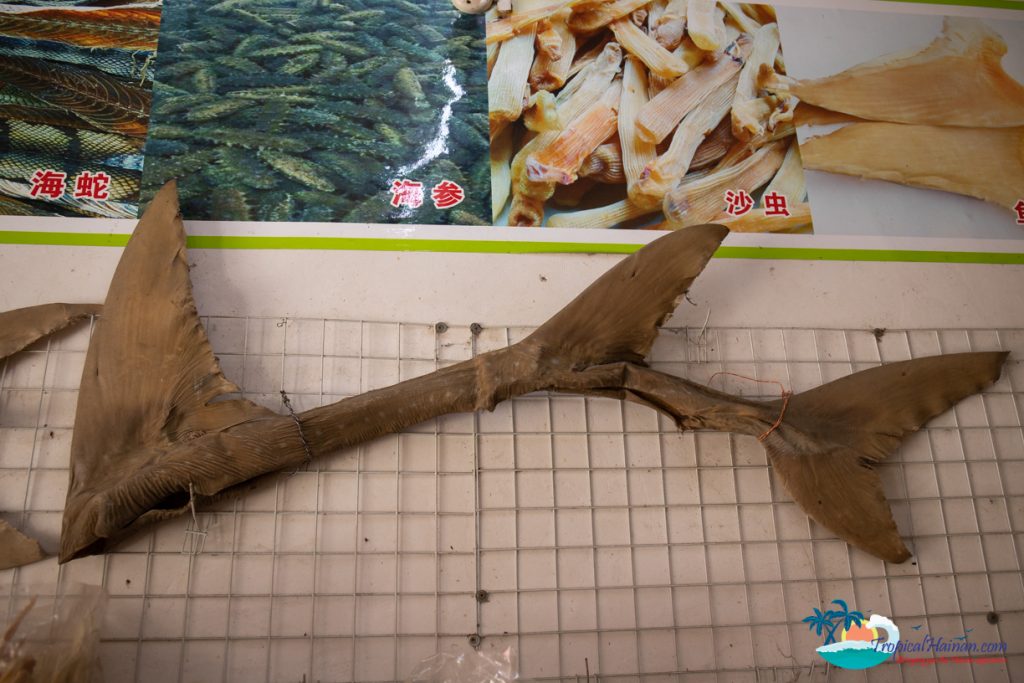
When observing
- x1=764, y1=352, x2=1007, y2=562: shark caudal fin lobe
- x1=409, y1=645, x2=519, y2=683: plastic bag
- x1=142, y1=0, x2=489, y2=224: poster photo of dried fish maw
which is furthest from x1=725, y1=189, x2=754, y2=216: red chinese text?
x1=409, y1=645, x2=519, y2=683: plastic bag

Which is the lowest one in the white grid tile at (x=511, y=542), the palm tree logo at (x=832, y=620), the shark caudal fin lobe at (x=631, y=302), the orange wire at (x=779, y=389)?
the palm tree logo at (x=832, y=620)

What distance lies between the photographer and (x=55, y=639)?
1.17 m

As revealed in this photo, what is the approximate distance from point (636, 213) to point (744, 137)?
0.37 meters

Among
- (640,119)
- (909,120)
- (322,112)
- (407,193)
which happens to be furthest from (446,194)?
(909,120)

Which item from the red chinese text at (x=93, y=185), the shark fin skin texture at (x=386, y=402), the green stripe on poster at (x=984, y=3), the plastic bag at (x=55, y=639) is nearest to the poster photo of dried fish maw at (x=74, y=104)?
the red chinese text at (x=93, y=185)

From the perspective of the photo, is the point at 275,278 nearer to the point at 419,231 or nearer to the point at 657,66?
the point at 419,231

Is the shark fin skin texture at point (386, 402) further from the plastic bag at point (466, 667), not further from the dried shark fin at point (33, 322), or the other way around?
the plastic bag at point (466, 667)

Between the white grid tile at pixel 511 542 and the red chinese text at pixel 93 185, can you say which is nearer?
the white grid tile at pixel 511 542

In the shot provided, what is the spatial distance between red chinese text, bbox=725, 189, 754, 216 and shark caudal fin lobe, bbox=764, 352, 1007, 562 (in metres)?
0.48

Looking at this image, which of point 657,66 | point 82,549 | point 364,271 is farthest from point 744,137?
point 82,549

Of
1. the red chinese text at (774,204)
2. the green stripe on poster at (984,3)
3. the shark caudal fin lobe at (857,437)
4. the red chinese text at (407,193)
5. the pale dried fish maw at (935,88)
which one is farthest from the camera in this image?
the green stripe on poster at (984,3)

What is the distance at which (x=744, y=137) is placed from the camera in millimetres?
1809

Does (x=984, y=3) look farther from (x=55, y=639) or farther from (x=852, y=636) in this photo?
(x=55, y=639)

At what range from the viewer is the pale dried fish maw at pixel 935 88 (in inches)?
74.5
